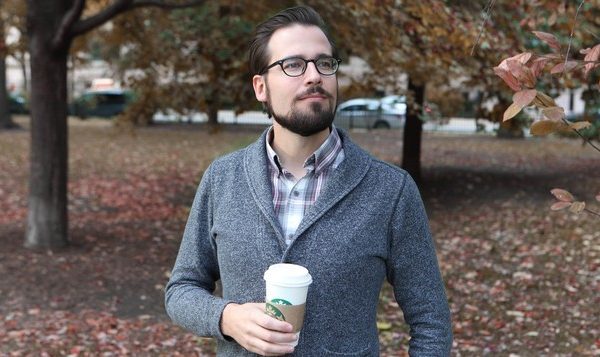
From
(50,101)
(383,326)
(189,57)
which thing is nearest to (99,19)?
(50,101)

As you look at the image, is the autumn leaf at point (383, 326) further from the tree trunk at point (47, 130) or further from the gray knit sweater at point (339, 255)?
the gray knit sweater at point (339, 255)

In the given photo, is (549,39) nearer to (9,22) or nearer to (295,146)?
(295,146)

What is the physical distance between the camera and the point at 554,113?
7.34 feet

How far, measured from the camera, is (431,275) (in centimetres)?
215

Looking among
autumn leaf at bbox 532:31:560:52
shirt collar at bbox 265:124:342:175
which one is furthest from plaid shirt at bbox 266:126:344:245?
autumn leaf at bbox 532:31:560:52

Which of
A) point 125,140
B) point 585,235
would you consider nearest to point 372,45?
point 585,235

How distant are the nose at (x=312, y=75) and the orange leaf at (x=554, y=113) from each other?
2.28 ft

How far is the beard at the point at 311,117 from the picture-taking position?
6.75 feet

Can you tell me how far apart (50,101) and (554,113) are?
6827mm

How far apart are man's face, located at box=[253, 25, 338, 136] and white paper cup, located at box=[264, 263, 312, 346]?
0.44 metres

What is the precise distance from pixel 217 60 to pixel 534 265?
4909mm

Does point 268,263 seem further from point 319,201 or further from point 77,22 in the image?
point 77,22

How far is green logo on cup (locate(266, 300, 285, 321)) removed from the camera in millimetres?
1812

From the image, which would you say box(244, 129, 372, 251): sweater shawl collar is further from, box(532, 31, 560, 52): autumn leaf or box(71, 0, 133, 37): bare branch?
box(71, 0, 133, 37): bare branch
